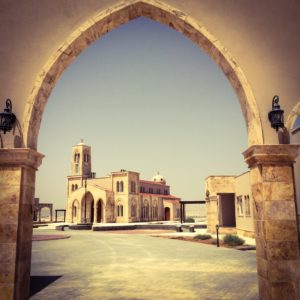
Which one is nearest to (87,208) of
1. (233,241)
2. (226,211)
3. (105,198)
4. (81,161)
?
(105,198)

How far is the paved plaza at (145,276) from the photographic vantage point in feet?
23.1

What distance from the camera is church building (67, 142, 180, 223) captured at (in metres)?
51.7

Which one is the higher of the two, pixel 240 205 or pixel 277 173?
pixel 277 173

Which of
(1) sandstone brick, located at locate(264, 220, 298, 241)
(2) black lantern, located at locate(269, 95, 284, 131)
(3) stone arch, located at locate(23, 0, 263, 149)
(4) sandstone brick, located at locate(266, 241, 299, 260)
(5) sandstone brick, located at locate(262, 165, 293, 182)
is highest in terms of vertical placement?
(3) stone arch, located at locate(23, 0, 263, 149)

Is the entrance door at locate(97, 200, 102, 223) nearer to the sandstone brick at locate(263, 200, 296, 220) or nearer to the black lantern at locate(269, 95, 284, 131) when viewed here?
the sandstone brick at locate(263, 200, 296, 220)

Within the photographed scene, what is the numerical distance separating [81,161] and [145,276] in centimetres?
5254

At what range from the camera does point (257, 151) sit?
5773 mm

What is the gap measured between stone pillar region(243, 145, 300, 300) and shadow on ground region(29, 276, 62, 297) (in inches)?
205

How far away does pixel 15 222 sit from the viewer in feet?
18.5

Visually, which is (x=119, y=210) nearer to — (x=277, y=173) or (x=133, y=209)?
(x=133, y=209)

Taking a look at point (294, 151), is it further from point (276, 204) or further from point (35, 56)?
point (35, 56)

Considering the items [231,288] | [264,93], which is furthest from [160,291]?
[264,93]

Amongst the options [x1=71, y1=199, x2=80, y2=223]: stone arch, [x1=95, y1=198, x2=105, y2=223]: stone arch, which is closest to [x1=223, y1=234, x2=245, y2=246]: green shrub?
[x1=95, y1=198, x2=105, y2=223]: stone arch

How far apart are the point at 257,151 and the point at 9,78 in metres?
5.14
